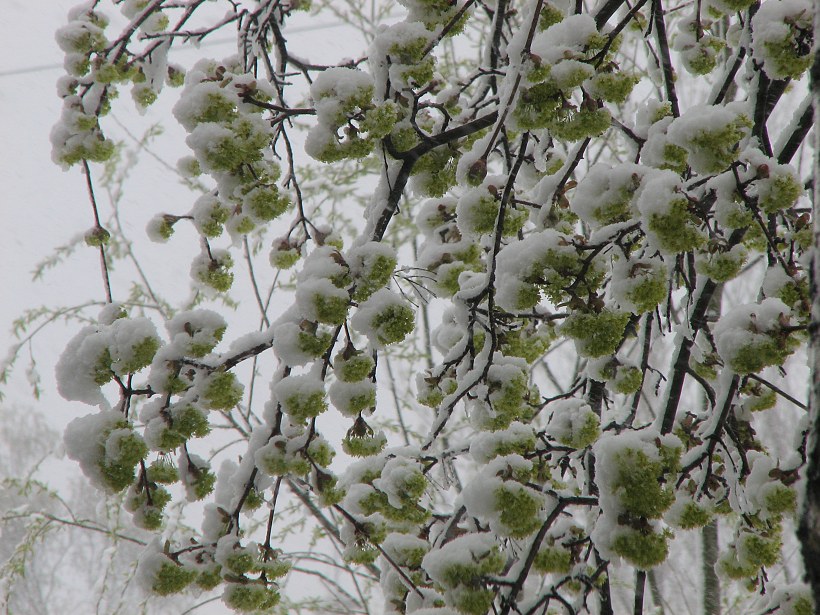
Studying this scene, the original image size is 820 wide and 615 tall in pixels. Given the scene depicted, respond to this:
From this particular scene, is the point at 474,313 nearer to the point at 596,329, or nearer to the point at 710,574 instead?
the point at 596,329

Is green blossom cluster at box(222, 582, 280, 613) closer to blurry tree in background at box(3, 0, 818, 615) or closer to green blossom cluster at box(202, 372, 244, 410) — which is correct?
blurry tree in background at box(3, 0, 818, 615)

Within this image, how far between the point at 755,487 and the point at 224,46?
2.95m

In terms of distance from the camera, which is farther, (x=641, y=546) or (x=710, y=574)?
(x=710, y=574)

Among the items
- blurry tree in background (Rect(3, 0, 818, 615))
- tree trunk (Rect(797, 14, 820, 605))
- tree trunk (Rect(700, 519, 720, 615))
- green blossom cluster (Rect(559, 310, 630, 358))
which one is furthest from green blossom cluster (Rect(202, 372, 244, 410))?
tree trunk (Rect(700, 519, 720, 615))

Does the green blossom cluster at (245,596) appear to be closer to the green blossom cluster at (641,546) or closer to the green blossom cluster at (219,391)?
the green blossom cluster at (219,391)

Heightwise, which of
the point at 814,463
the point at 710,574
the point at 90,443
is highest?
the point at 710,574

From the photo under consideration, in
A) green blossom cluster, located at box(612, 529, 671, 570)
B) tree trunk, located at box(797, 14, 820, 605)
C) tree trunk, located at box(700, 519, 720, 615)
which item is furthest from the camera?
tree trunk, located at box(700, 519, 720, 615)

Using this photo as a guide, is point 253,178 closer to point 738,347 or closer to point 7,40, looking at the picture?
point 738,347

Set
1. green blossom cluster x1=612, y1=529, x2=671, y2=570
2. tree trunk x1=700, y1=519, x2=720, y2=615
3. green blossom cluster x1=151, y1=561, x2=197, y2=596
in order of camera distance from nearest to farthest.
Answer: green blossom cluster x1=612, y1=529, x2=671, y2=570 < green blossom cluster x1=151, y1=561, x2=197, y2=596 < tree trunk x1=700, y1=519, x2=720, y2=615

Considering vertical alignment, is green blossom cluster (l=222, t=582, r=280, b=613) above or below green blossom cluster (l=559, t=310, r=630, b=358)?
below

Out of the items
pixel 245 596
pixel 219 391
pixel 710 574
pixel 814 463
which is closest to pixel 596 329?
pixel 814 463

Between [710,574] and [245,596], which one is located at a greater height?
[710,574]

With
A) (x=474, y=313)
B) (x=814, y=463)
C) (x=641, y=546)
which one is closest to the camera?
(x=814, y=463)

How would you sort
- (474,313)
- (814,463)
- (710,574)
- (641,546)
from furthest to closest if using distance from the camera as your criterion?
1. (710,574)
2. (474,313)
3. (641,546)
4. (814,463)
